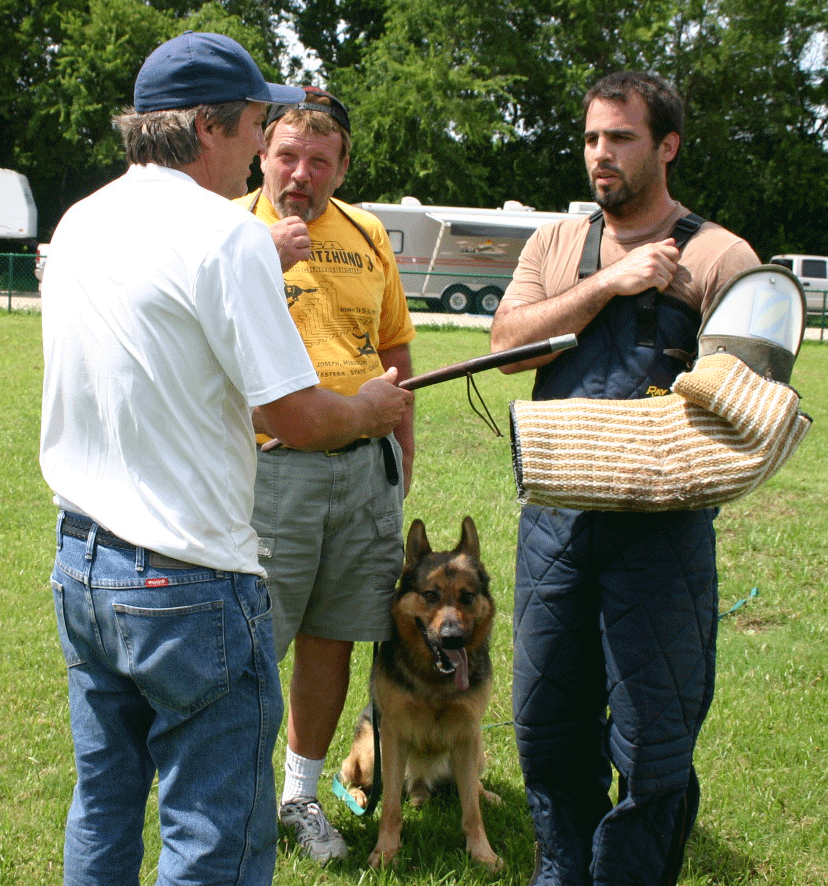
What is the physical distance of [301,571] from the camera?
3184 mm

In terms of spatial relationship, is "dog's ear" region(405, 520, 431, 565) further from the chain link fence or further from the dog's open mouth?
the chain link fence

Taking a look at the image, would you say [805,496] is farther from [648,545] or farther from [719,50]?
[719,50]

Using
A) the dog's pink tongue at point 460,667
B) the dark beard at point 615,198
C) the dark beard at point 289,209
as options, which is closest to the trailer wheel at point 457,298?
the dog's pink tongue at point 460,667

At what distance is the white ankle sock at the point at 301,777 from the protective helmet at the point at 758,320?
2068 millimetres

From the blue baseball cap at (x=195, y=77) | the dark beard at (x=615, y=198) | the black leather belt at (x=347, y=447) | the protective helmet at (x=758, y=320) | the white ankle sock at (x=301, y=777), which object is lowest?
the white ankle sock at (x=301, y=777)

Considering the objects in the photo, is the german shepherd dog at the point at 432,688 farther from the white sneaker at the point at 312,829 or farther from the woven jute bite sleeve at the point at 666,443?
the woven jute bite sleeve at the point at 666,443

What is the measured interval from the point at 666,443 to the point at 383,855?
1.84 metres

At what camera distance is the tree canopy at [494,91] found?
29875mm

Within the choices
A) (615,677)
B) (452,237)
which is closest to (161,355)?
(615,677)

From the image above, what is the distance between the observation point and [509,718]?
409 cm

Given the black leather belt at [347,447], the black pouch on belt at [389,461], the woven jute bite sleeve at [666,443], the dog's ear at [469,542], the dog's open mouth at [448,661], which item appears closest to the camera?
the woven jute bite sleeve at [666,443]

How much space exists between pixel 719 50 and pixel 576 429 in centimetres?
3353

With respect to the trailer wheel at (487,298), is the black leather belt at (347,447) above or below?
above

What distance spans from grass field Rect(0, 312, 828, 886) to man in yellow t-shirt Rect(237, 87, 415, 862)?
41cm
